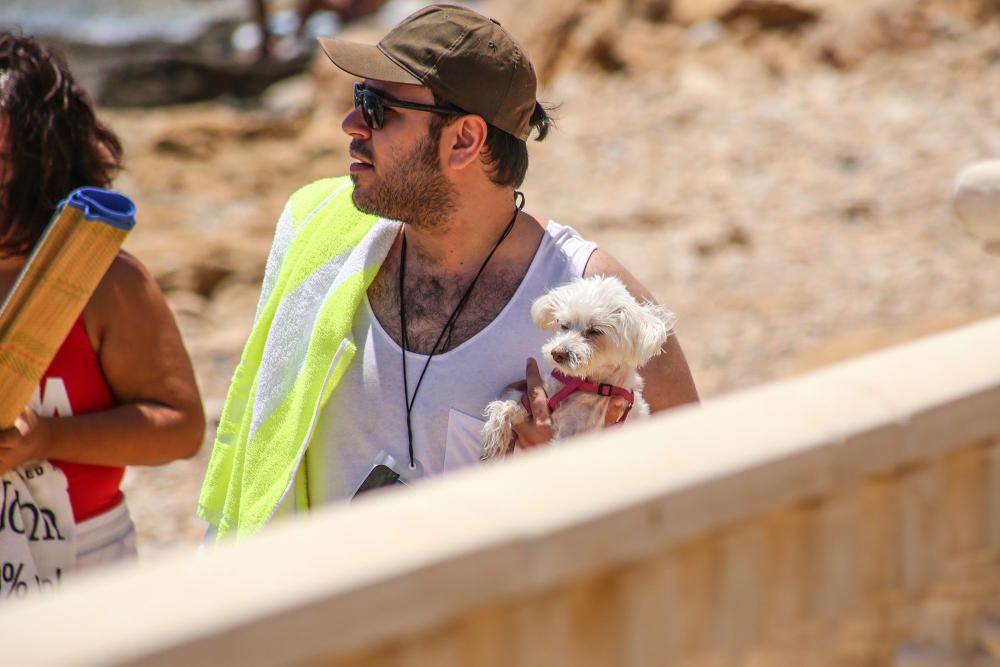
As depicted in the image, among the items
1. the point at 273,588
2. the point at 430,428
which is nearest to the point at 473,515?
the point at 273,588

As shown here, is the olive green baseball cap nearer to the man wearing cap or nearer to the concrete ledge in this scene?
the man wearing cap

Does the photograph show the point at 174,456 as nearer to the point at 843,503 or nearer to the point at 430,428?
the point at 430,428

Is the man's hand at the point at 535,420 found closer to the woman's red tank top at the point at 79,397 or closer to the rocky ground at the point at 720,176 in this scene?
the woman's red tank top at the point at 79,397

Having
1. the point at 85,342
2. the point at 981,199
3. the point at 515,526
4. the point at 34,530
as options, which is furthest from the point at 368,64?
the point at 515,526

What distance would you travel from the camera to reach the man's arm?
9.32 feet

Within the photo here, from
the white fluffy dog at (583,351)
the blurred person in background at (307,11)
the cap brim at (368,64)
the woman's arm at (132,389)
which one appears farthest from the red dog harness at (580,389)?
the blurred person in background at (307,11)

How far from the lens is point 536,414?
8.43 ft

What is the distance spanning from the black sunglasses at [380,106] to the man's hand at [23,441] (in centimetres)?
100

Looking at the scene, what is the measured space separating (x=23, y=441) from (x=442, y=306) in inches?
37.7

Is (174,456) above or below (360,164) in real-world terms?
below

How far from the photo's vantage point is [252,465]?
288 centimetres

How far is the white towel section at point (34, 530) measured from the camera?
273 centimetres

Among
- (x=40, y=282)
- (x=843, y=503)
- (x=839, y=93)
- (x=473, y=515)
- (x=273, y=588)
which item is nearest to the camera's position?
(x=273, y=588)

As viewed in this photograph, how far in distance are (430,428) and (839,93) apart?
9.13 m
